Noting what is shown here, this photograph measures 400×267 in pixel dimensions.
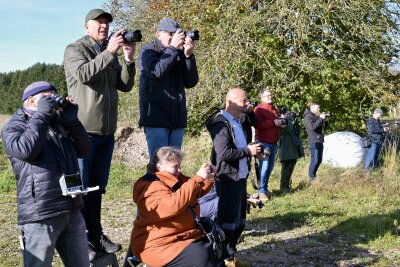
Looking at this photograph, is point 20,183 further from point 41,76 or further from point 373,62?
point 41,76

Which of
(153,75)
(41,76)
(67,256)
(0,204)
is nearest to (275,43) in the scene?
(0,204)

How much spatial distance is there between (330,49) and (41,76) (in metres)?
19.7

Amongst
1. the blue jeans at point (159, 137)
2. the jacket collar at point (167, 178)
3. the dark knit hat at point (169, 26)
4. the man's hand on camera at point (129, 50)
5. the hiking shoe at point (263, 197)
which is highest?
the dark knit hat at point (169, 26)

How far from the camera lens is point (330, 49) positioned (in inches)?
466

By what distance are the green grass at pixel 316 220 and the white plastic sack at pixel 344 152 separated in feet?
2.61

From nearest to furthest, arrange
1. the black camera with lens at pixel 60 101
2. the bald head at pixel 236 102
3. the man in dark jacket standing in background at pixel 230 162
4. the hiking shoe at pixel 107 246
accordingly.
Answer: the black camera with lens at pixel 60 101, the hiking shoe at pixel 107 246, the man in dark jacket standing in background at pixel 230 162, the bald head at pixel 236 102

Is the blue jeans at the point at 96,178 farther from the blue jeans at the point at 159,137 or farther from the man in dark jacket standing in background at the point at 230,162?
the man in dark jacket standing in background at the point at 230,162

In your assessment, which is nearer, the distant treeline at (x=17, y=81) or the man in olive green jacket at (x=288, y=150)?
the man in olive green jacket at (x=288, y=150)

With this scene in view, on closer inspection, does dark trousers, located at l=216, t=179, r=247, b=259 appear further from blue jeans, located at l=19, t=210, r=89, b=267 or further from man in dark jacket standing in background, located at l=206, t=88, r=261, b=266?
blue jeans, located at l=19, t=210, r=89, b=267

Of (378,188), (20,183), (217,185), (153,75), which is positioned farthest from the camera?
(378,188)

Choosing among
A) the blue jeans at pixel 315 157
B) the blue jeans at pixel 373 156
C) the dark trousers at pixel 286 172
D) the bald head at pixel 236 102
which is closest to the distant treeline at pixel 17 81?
the blue jeans at pixel 373 156

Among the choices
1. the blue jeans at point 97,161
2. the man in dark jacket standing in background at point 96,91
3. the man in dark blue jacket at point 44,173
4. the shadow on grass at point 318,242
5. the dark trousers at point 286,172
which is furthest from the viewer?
the dark trousers at point 286,172

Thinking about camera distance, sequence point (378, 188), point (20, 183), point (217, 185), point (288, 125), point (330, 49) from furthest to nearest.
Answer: point (330, 49) < point (288, 125) < point (378, 188) < point (217, 185) < point (20, 183)

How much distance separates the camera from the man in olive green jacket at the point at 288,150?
8.72 m
